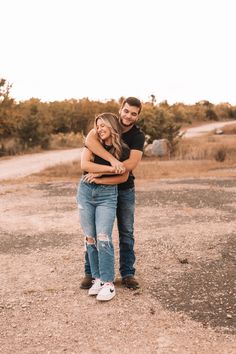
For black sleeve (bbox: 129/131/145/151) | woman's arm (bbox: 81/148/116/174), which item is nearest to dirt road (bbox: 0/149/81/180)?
woman's arm (bbox: 81/148/116/174)

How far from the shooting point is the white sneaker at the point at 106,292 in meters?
4.95

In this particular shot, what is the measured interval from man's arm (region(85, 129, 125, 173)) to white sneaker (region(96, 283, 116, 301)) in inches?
44.3

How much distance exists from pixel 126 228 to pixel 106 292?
2.23 feet

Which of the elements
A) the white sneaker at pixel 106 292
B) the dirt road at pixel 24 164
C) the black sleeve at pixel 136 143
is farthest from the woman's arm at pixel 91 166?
the dirt road at pixel 24 164

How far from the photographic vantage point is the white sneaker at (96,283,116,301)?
4.95m

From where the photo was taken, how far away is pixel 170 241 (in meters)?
7.44

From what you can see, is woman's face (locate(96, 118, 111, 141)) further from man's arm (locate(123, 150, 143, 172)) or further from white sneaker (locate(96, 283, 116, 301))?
white sneaker (locate(96, 283, 116, 301))

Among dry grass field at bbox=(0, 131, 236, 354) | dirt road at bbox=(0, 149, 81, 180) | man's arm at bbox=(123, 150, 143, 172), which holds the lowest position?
dirt road at bbox=(0, 149, 81, 180)

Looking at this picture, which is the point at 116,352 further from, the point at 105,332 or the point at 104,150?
the point at 104,150

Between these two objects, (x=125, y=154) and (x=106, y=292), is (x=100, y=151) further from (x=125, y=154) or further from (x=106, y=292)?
(x=106, y=292)

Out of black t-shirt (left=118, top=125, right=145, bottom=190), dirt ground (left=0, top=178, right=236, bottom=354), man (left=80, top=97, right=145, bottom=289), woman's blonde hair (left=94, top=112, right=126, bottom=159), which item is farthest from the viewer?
black t-shirt (left=118, top=125, right=145, bottom=190)

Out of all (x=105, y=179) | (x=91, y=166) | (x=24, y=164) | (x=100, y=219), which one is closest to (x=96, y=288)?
(x=100, y=219)

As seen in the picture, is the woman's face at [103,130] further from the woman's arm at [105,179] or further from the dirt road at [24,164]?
the dirt road at [24,164]

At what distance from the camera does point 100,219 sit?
4.91m
